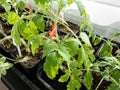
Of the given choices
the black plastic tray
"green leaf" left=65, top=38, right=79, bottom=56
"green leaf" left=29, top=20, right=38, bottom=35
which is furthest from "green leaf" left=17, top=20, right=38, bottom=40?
the black plastic tray

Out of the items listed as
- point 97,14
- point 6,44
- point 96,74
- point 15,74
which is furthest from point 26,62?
point 97,14

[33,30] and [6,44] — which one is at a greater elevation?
[33,30]

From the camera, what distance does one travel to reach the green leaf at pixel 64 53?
453mm

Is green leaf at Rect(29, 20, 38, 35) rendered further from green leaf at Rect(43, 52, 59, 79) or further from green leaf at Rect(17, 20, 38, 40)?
green leaf at Rect(43, 52, 59, 79)

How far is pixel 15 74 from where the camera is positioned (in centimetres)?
87

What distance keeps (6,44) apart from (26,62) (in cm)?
21

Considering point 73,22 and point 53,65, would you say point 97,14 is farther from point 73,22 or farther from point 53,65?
point 53,65

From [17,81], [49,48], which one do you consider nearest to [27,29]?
[49,48]

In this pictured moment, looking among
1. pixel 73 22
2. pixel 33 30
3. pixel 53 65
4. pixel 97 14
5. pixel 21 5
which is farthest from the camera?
pixel 73 22

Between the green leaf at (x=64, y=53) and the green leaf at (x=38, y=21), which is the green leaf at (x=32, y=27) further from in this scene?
the green leaf at (x=64, y=53)

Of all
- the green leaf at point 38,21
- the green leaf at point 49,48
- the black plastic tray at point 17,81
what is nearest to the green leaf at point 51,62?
the green leaf at point 49,48

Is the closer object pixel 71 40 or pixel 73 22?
pixel 71 40

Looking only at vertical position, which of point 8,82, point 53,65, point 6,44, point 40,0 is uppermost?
point 40,0

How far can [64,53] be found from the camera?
18.1 inches
